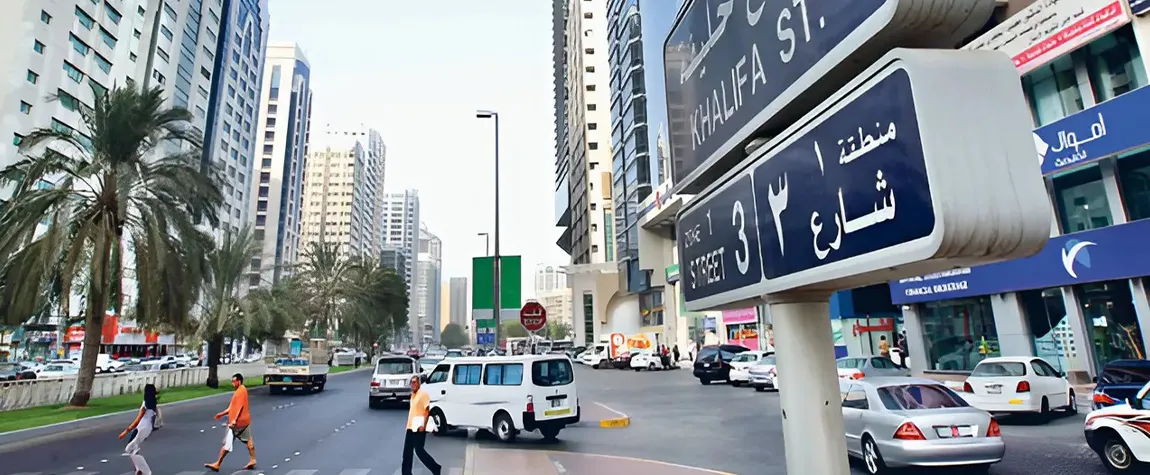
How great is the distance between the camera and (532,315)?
14.8 meters

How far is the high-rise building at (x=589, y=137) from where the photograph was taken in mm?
76938

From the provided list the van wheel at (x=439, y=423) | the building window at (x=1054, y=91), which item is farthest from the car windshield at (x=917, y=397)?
the building window at (x=1054, y=91)

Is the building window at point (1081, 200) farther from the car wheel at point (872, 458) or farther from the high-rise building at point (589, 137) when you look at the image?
the high-rise building at point (589, 137)

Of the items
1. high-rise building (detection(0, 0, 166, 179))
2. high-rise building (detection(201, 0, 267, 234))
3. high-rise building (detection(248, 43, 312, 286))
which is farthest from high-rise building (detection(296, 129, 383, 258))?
high-rise building (detection(0, 0, 166, 179))

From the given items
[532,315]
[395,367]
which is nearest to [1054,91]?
[532,315]

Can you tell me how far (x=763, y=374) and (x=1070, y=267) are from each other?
10.6m

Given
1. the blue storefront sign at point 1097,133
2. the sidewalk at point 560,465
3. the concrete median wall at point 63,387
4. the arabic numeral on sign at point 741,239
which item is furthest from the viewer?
the concrete median wall at point 63,387

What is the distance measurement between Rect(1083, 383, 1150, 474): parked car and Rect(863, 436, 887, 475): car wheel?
120 inches

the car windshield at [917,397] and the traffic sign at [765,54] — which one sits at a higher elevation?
the traffic sign at [765,54]

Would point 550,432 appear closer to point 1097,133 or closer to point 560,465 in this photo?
point 560,465

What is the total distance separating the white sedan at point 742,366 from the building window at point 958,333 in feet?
23.3

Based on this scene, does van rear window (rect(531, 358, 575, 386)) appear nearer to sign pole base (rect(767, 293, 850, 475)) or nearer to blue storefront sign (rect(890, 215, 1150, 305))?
blue storefront sign (rect(890, 215, 1150, 305))

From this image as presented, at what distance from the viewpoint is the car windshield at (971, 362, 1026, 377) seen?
46.3ft

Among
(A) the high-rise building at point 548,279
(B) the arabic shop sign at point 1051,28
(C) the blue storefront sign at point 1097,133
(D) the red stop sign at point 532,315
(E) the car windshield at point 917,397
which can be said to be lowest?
(E) the car windshield at point 917,397
